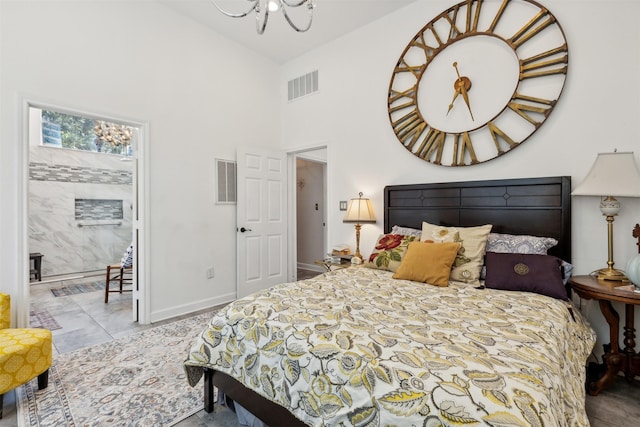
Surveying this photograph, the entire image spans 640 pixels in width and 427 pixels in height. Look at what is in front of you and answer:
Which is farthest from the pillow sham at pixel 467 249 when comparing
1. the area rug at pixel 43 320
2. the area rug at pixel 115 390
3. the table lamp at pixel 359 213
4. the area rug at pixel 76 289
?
the area rug at pixel 76 289

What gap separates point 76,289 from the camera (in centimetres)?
477

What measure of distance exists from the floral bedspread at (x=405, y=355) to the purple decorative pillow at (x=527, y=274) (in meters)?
0.08

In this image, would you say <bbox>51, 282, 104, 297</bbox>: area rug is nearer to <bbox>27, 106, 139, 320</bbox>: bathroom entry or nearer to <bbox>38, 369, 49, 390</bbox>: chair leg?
<bbox>27, 106, 139, 320</bbox>: bathroom entry

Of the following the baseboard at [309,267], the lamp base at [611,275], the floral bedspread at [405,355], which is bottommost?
the baseboard at [309,267]

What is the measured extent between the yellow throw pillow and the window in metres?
5.26

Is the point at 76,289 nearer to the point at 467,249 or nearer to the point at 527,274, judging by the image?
the point at 467,249

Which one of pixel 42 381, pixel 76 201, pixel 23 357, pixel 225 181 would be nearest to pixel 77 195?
pixel 76 201

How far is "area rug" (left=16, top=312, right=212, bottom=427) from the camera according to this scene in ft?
5.81

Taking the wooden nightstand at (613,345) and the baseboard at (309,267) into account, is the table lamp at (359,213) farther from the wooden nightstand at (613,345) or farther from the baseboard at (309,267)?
the baseboard at (309,267)

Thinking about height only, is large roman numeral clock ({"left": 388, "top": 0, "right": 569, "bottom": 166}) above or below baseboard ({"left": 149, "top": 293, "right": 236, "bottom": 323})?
above

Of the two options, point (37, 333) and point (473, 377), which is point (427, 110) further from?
point (37, 333)

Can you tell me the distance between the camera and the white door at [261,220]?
13.1 feet

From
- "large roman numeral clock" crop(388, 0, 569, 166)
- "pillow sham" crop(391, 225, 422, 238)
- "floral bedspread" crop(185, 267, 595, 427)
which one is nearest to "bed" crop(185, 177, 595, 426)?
"floral bedspread" crop(185, 267, 595, 427)

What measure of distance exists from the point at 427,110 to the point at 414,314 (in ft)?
7.50
